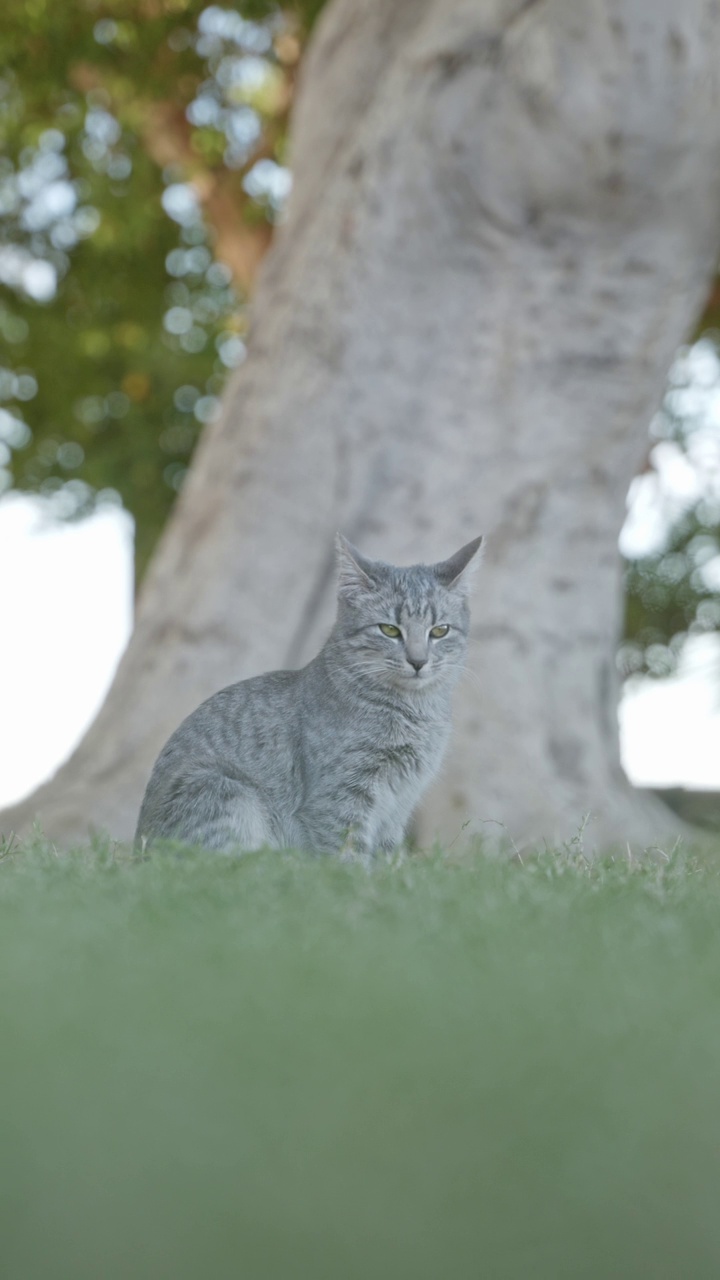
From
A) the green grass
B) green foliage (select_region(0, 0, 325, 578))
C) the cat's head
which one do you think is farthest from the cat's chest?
green foliage (select_region(0, 0, 325, 578))

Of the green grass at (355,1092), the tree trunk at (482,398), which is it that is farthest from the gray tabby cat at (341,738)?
the tree trunk at (482,398)

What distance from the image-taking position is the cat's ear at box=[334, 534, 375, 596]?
4.87 metres

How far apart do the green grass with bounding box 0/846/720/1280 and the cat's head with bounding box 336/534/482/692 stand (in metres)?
1.54

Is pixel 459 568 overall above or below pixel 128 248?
below

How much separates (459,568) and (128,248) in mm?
8631

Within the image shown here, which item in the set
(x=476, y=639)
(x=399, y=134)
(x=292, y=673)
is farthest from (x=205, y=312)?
(x=292, y=673)

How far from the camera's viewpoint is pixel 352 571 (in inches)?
193

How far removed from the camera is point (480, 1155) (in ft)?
6.04

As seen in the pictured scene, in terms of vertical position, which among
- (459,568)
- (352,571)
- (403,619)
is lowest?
(403,619)

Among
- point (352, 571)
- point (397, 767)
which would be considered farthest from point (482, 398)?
point (397, 767)

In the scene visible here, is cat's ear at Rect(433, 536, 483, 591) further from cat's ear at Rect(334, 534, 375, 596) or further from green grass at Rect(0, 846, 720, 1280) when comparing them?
green grass at Rect(0, 846, 720, 1280)

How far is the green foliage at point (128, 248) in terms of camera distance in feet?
37.8

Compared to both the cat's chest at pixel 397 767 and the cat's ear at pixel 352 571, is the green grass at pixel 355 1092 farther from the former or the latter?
the cat's ear at pixel 352 571

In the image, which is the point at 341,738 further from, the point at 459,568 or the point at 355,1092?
the point at 355,1092
